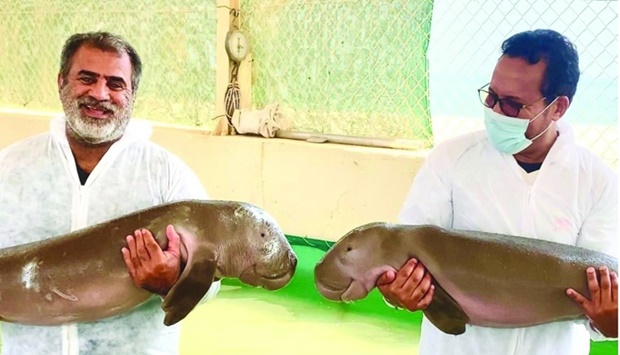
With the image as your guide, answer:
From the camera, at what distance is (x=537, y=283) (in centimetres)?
280

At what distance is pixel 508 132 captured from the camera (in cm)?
279

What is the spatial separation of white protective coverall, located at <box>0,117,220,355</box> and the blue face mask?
4.03ft

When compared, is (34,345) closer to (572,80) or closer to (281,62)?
(572,80)

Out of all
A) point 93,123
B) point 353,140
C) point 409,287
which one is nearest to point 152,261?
point 93,123

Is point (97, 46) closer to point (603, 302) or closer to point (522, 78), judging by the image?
point (522, 78)

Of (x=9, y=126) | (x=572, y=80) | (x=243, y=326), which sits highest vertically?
(x=572, y=80)

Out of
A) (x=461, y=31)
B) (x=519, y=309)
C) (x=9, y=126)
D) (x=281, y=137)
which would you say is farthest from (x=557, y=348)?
(x=9, y=126)

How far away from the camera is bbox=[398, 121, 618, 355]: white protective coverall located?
279 centimetres

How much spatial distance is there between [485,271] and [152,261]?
1.24 meters

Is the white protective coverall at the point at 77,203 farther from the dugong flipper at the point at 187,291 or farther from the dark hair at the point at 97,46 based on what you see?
the dark hair at the point at 97,46

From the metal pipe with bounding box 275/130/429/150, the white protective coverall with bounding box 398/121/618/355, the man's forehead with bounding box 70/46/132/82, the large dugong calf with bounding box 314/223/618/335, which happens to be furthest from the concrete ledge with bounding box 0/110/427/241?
the man's forehead with bounding box 70/46/132/82

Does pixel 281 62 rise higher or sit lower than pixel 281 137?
higher

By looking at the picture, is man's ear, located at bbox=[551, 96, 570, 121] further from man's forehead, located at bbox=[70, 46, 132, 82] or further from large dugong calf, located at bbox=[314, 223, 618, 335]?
man's forehead, located at bbox=[70, 46, 132, 82]

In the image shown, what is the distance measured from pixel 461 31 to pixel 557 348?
132 inches
